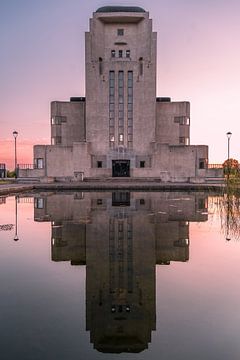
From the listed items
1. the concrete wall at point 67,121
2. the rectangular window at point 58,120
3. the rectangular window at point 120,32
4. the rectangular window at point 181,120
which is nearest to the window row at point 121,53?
the rectangular window at point 120,32

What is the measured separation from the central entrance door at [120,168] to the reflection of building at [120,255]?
3499 cm

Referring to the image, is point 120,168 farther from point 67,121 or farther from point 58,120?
point 58,120

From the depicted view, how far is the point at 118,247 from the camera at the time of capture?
9.32 metres

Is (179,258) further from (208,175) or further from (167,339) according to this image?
(208,175)

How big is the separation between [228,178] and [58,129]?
44.4 m

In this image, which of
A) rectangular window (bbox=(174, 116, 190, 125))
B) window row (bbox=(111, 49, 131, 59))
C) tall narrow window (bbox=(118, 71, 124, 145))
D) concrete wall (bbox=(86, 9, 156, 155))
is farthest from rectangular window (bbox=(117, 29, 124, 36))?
rectangular window (bbox=(174, 116, 190, 125))

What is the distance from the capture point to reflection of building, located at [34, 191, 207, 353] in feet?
15.9

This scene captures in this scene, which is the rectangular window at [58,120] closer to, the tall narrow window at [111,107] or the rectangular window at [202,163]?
the tall narrow window at [111,107]

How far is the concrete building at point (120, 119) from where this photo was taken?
165 feet

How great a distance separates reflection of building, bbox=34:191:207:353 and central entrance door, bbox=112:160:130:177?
3499cm

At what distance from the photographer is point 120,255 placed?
8547mm

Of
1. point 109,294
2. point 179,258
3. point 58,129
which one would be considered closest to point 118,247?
point 179,258

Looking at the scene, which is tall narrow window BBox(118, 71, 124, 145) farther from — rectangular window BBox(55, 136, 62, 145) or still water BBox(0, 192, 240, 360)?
still water BBox(0, 192, 240, 360)

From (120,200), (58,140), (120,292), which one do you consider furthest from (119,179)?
(120,292)
